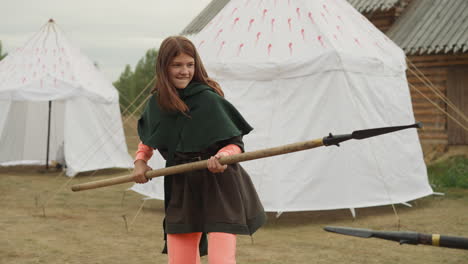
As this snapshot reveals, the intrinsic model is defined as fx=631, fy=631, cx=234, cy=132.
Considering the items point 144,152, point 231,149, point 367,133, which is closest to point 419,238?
point 367,133

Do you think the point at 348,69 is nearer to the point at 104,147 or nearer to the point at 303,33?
the point at 303,33

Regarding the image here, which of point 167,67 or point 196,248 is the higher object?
point 167,67

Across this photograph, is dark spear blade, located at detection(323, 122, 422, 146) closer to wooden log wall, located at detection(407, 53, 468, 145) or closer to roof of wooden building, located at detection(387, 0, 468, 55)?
roof of wooden building, located at detection(387, 0, 468, 55)

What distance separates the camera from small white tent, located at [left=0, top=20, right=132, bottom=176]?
1214 cm

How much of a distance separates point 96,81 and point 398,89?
23.6ft

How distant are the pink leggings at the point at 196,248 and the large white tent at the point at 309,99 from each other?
3.83m

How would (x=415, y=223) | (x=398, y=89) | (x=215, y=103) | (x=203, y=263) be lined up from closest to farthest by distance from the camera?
1. (x=215, y=103)
2. (x=203, y=263)
3. (x=415, y=223)
4. (x=398, y=89)

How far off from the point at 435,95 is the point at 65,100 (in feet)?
24.2

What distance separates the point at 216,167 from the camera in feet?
8.59

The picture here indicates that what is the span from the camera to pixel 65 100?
12398 millimetres

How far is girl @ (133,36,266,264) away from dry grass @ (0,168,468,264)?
2.26 metres

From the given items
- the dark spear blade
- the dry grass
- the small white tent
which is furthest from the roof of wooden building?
the dark spear blade

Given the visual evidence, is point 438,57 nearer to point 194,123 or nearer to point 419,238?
point 194,123

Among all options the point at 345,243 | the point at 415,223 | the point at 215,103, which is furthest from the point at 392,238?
the point at 415,223
